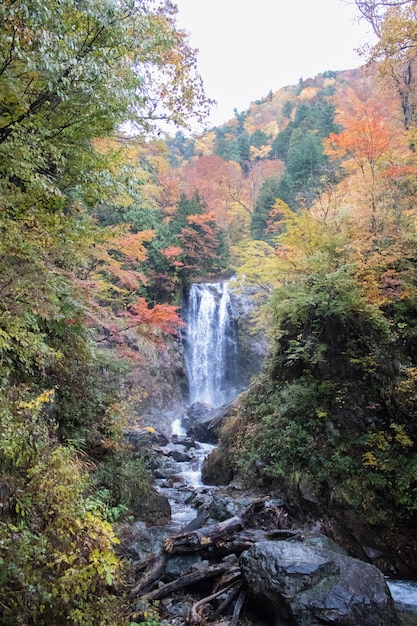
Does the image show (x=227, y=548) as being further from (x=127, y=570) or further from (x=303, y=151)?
(x=303, y=151)

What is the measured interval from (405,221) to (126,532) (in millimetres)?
9660

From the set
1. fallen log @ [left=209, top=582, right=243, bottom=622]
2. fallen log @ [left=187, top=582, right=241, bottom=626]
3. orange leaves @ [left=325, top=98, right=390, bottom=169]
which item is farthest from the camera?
orange leaves @ [left=325, top=98, right=390, bottom=169]

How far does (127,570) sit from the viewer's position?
500 centimetres

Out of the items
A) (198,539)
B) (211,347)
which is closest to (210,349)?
(211,347)

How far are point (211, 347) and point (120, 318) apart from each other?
491 inches

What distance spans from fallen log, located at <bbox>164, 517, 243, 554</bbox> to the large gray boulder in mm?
921

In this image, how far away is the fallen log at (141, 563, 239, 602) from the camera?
4711mm

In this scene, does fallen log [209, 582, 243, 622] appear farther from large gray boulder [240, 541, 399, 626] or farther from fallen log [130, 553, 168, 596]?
fallen log [130, 553, 168, 596]

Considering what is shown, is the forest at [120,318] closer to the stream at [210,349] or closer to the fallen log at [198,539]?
the fallen log at [198,539]

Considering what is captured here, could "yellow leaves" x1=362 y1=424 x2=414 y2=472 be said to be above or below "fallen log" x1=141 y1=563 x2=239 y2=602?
above

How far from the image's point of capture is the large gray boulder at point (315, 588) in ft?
13.4

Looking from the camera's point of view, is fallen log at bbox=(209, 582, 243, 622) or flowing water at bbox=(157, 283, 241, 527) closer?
fallen log at bbox=(209, 582, 243, 622)

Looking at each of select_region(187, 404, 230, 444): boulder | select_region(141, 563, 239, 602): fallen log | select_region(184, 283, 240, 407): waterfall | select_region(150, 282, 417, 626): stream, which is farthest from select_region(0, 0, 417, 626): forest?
select_region(184, 283, 240, 407): waterfall

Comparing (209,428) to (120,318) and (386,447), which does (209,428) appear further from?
(386,447)
